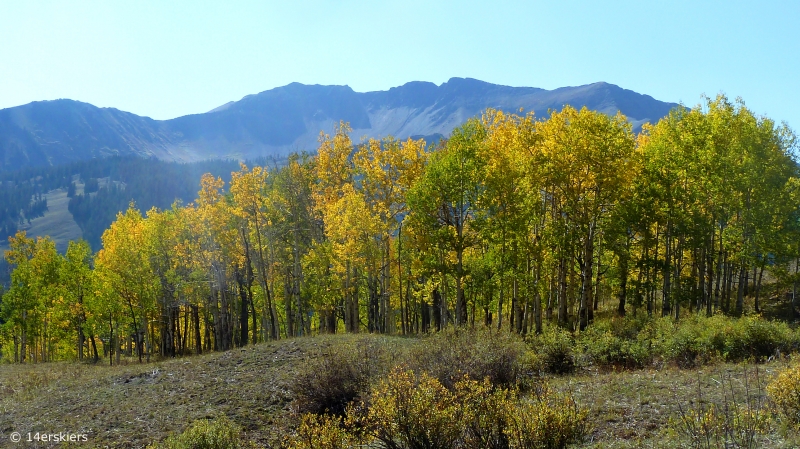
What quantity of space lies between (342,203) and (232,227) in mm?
8181

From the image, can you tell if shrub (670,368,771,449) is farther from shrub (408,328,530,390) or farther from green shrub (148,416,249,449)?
green shrub (148,416,249,449)

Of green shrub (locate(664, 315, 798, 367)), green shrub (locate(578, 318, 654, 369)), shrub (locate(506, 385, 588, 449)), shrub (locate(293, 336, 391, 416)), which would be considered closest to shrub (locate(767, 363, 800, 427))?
shrub (locate(506, 385, 588, 449))

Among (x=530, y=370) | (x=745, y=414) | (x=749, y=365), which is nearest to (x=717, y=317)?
(x=749, y=365)

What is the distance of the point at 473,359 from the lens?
42.6ft

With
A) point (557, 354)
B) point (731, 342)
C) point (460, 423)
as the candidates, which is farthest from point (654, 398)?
point (731, 342)

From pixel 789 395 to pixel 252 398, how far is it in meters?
12.8

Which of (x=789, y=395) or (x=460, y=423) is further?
(x=789, y=395)

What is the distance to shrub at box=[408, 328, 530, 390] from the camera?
1254 cm

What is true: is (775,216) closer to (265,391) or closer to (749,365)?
(749,365)

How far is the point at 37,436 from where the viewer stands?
12.7m

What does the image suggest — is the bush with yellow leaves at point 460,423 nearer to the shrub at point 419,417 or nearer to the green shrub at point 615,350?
the shrub at point 419,417

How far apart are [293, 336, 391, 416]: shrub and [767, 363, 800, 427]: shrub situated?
8.31 meters

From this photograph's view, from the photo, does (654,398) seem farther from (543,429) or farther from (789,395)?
(543,429)

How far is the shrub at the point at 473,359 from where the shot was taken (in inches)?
494
